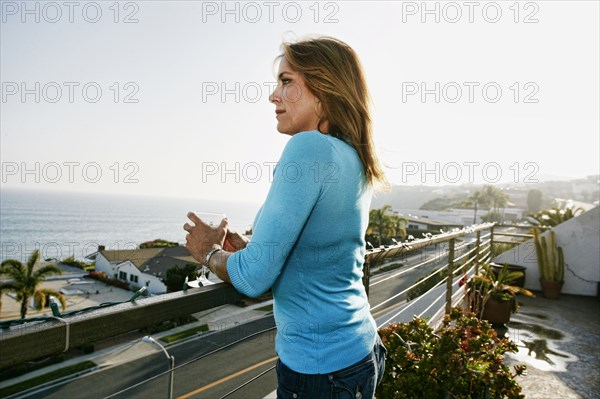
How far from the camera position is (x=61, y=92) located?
430 centimetres

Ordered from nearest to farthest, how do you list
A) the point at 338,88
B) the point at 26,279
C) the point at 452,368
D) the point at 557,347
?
1. the point at 338,88
2. the point at 452,368
3. the point at 557,347
4. the point at 26,279

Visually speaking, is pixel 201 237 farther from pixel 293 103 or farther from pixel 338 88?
pixel 338 88

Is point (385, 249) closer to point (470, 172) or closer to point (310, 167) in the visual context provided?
point (310, 167)

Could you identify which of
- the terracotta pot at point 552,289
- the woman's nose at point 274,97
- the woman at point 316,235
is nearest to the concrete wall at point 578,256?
the terracotta pot at point 552,289

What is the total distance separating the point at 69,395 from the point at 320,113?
21.0 m

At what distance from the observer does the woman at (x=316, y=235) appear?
0.83 m

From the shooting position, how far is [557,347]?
4.25m

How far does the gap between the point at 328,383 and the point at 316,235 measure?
36 centimetres

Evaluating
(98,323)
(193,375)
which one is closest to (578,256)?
(98,323)

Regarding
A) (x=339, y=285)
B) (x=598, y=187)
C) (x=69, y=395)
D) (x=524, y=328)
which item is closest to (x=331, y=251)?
(x=339, y=285)

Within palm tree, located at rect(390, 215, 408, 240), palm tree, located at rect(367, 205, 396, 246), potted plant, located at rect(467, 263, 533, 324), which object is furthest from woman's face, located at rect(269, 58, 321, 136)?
palm tree, located at rect(390, 215, 408, 240)

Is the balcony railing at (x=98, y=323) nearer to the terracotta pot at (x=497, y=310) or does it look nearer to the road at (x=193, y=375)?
the terracotta pot at (x=497, y=310)

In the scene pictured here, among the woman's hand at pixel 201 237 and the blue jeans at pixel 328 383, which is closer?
the blue jeans at pixel 328 383

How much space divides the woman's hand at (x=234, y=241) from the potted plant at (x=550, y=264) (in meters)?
7.36
